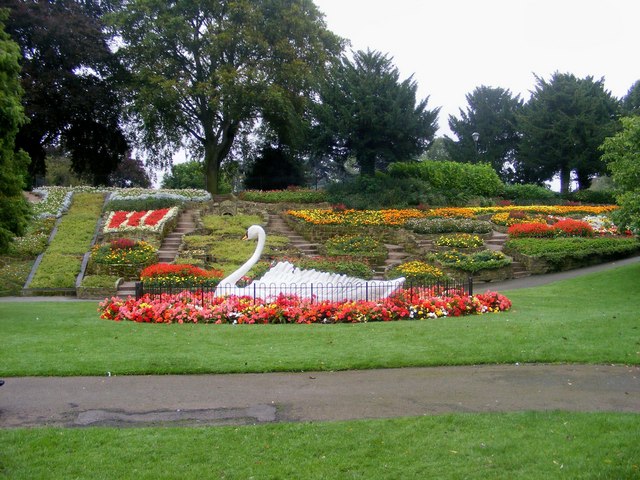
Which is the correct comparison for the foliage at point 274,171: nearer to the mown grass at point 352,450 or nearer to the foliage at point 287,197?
A: the foliage at point 287,197

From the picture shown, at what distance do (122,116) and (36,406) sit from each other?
31.3 m

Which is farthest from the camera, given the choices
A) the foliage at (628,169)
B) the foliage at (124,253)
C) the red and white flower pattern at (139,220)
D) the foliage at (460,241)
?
the red and white flower pattern at (139,220)

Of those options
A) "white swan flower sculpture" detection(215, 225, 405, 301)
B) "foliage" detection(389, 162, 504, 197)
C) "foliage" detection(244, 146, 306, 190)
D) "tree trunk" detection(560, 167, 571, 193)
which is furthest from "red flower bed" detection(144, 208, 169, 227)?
"tree trunk" detection(560, 167, 571, 193)

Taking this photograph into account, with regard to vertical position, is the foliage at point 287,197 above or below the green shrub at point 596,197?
below

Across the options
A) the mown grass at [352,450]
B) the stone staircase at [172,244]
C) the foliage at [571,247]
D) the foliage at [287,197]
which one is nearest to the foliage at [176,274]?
the stone staircase at [172,244]

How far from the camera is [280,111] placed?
33531mm

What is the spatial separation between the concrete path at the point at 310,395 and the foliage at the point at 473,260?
11307 millimetres

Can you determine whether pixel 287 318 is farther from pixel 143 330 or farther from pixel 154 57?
pixel 154 57

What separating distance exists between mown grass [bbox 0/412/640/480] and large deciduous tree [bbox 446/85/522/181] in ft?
146

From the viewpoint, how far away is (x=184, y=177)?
5494 cm

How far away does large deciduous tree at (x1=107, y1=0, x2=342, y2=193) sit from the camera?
104ft

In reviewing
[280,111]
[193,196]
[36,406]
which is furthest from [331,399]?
[280,111]

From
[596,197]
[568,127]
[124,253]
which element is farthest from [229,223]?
[568,127]

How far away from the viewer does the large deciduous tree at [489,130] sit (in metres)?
49.4
